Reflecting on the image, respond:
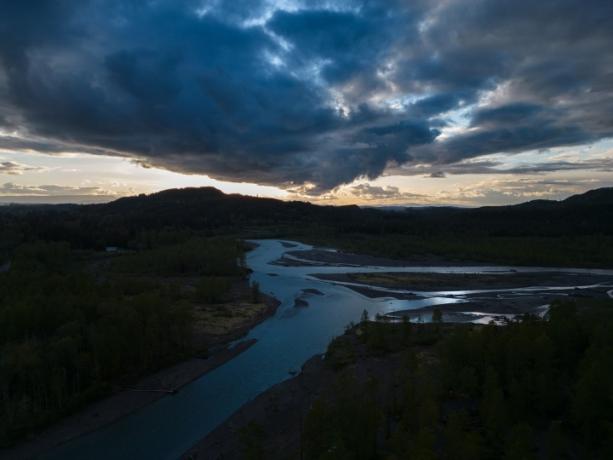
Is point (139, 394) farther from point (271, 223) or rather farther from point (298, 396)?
point (271, 223)

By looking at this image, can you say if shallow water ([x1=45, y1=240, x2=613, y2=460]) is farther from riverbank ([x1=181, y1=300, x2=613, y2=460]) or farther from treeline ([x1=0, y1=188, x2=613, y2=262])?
treeline ([x1=0, y1=188, x2=613, y2=262])

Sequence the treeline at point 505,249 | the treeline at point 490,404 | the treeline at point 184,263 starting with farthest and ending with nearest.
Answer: the treeline at point 505,249 → the treeline at point 184,263 → the treeline at point 490,404

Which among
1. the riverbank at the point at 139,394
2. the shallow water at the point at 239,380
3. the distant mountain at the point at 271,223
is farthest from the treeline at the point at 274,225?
the riverbank at the point at 139,394

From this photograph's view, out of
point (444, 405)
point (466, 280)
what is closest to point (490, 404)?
point (444, 405)

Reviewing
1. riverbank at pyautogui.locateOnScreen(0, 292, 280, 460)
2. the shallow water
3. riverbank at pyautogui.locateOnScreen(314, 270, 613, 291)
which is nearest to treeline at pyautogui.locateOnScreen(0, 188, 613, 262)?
riverbank at pyautogui.locateOnScreen(314, 270, 613, 291)

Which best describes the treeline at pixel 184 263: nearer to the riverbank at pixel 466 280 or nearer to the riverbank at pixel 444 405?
the riverbank at pixel 466 280

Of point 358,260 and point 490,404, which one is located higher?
point 490,404

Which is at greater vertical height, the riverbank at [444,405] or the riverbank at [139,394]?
the riverbank at [444,405]
